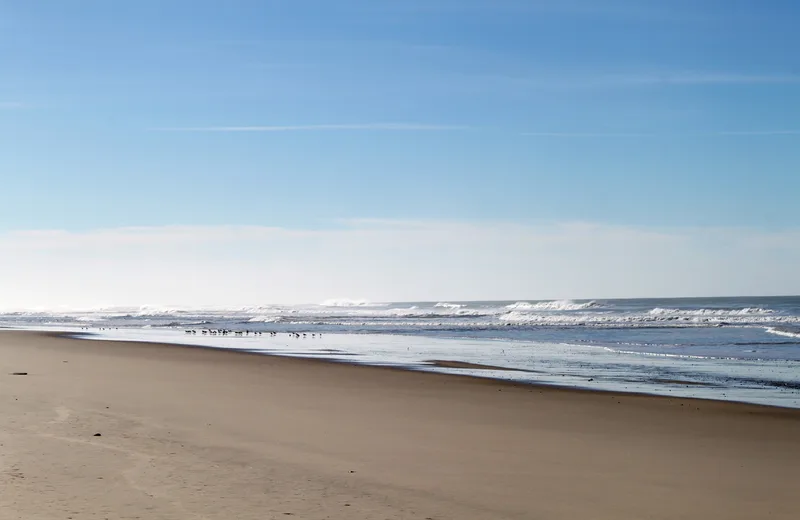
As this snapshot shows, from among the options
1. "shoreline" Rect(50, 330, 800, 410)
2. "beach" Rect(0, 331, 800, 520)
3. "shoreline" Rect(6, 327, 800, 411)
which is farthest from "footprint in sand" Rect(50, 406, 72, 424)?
"shoreline" Rect(6, 327, 800, 411)

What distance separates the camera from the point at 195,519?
6156 millimetres

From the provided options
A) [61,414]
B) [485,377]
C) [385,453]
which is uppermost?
[61,414]

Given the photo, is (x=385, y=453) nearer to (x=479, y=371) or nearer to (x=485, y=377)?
(x=485, y=377)

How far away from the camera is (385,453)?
29.6ft

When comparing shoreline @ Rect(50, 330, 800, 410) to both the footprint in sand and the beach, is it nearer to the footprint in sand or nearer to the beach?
the beach

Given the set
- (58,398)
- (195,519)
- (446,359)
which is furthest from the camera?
(446,359)

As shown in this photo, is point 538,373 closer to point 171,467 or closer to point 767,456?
point 767,456

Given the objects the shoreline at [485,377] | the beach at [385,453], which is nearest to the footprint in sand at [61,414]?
the beach at [385,453]

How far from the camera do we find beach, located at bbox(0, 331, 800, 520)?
6746 mm

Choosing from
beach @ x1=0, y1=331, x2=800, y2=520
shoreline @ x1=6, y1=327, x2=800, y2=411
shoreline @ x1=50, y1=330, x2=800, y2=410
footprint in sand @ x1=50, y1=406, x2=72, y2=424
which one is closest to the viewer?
beach @ x1=0, y1=331, x2=800, y2=520

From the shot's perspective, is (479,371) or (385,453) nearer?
(385,453)

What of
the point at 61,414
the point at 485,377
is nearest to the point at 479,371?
the point at 485,377

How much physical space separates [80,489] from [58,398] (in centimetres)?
677

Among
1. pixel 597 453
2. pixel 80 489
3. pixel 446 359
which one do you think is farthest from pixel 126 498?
pixel 446 359
